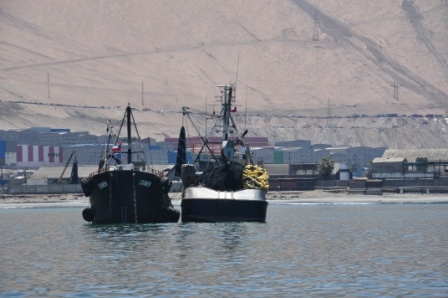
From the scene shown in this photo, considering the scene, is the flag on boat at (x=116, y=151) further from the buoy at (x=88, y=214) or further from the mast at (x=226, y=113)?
the mast at (x=226, y=113)

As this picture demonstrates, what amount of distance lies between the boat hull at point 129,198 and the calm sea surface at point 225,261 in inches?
167

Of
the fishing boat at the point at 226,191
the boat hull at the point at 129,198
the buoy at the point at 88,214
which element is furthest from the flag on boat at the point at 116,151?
the fishing boat at the point at 226,191

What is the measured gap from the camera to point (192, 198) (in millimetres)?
108438

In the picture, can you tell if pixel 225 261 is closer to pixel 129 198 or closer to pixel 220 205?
pixel 220 205

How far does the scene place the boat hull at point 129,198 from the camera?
109m

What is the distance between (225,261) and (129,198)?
41983 mm

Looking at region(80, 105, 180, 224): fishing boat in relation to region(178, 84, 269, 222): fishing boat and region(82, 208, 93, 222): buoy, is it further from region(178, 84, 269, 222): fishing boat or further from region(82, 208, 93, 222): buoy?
region(178, 84, 269, 222): fishing boat

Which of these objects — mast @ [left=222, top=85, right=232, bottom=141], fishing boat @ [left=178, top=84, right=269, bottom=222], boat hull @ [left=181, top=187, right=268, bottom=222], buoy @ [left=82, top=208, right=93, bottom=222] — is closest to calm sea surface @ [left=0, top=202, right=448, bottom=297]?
boat hull @ [left=181, top=187, right=268, bottom=222]

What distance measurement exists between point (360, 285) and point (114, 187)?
5524 centimetres

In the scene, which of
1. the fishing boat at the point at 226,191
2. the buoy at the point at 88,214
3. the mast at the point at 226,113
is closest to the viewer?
the fishing boat at the point at 226,191

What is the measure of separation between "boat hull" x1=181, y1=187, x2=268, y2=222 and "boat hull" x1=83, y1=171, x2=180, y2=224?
118 inches

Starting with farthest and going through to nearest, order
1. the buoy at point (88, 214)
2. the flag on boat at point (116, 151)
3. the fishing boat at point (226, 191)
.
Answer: the flag on boat at point (116, 151) → the buoy at point (88, 214) → the fishing boat at point (226, 191)

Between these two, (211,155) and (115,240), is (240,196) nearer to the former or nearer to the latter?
(211,155)

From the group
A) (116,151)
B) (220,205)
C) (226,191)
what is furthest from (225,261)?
(116,151)
